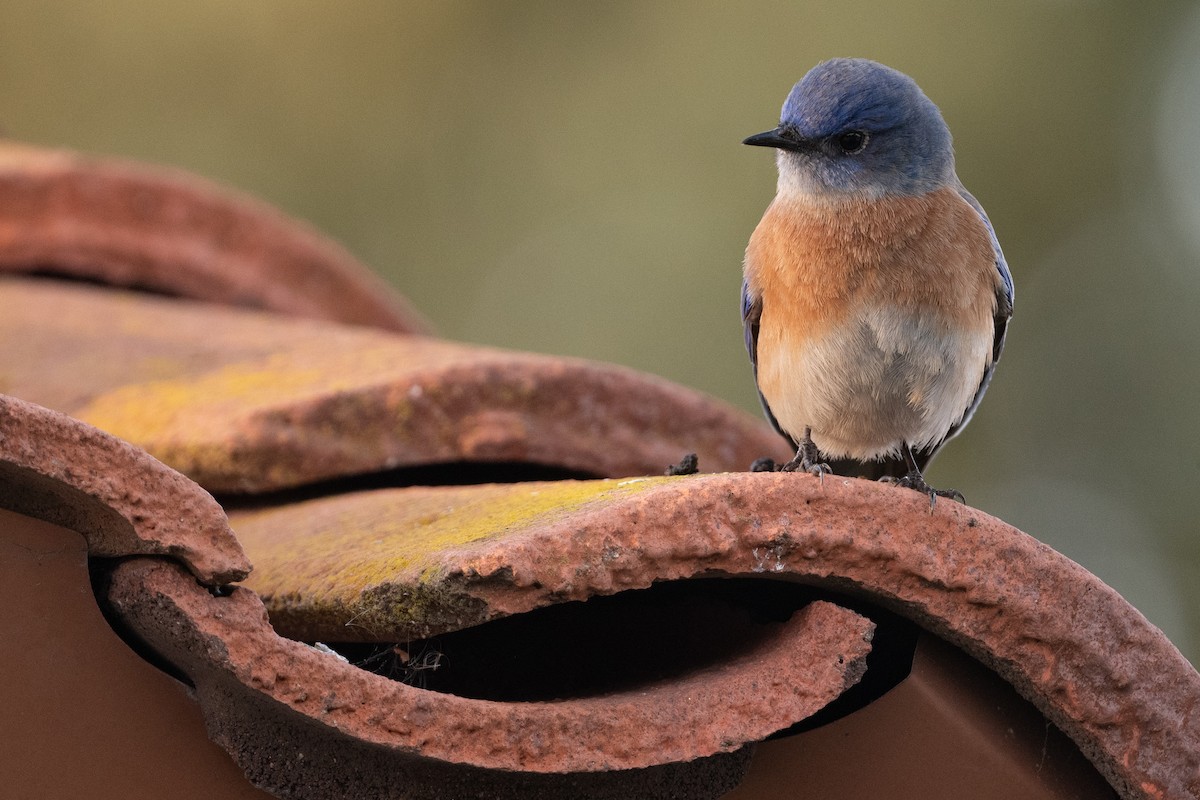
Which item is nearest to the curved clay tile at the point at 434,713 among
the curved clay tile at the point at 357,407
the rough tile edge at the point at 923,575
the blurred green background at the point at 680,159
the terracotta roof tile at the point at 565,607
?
the terracotta roof tile at the point at 565,607

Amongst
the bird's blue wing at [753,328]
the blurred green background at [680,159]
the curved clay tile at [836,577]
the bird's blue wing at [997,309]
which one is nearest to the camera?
the curved clay tile at [836,577]

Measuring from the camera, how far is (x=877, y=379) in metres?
2.82

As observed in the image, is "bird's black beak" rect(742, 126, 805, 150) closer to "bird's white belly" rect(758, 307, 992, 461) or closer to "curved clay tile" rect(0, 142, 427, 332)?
"bird's white belly" rect(758, 307, 992, 461)

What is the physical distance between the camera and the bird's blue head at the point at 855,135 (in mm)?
3006

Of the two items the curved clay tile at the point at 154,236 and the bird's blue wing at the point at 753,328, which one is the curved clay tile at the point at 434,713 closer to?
the bird's blue wing at the point at 753,328

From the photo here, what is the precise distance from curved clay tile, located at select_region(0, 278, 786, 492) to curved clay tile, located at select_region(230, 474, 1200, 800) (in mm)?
655

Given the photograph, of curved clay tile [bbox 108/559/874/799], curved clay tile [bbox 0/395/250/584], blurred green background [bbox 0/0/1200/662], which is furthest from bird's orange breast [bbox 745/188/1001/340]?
blurred green background [bbox 0/0/1200/662]

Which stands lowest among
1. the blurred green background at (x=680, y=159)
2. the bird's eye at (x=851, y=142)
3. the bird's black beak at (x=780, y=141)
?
the blurred green background at (x=680, y=159)

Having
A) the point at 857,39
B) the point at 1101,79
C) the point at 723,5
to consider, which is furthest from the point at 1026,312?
the point at 723,5

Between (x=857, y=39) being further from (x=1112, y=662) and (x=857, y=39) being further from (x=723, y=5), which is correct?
(x=1112, y=662)

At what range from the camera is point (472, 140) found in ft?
40.9

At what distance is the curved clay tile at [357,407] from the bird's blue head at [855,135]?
1.95ft

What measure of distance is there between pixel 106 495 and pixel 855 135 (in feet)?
6.78

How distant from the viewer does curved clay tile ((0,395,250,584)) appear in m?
1.46
